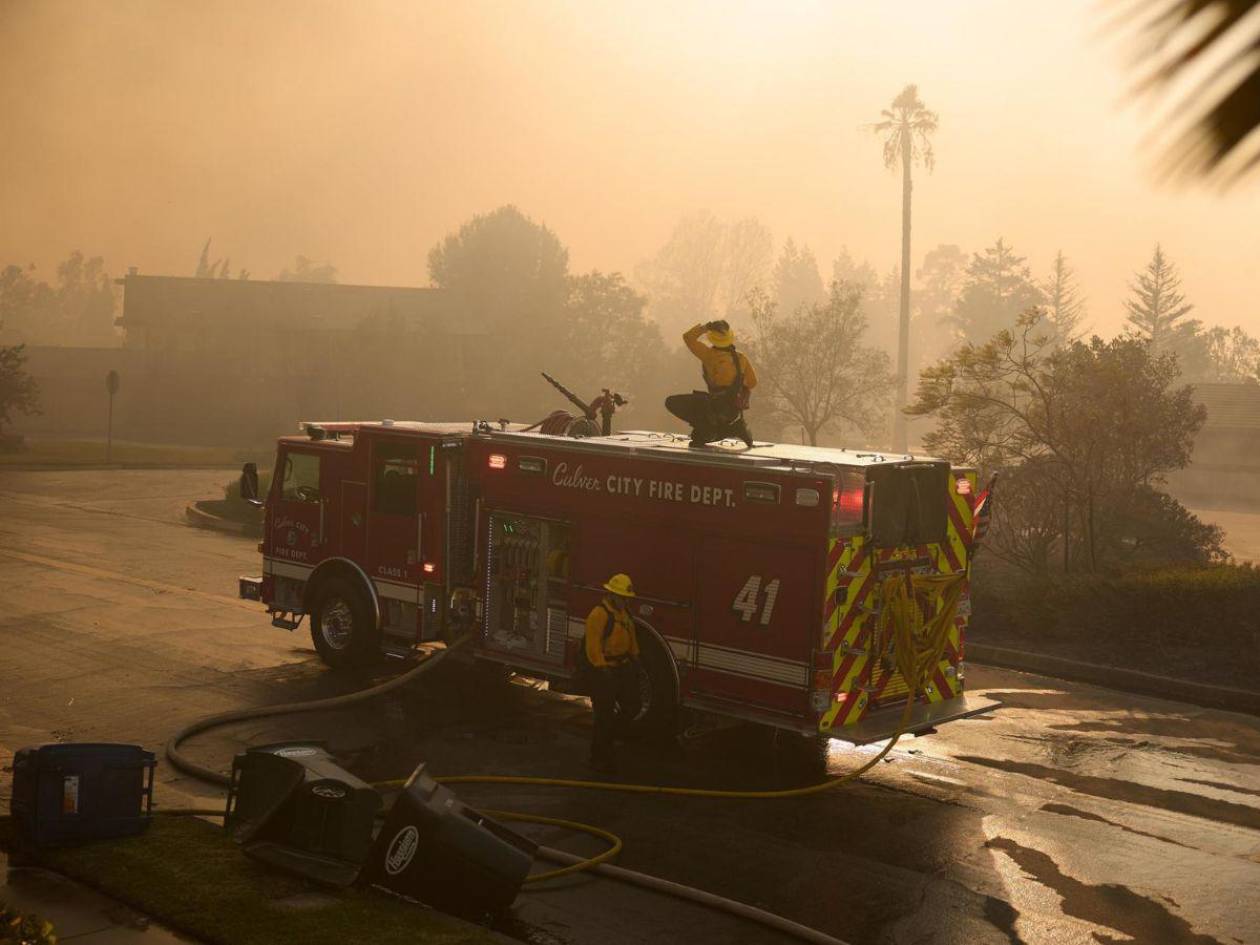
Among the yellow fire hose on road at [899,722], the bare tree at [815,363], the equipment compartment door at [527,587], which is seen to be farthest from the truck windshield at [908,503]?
the bare tree at [815,363]

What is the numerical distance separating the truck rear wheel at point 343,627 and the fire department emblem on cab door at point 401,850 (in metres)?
6.69

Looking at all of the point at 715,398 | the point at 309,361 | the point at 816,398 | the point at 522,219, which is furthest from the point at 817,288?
the point at 715,398

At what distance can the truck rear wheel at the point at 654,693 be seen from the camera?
12.2m

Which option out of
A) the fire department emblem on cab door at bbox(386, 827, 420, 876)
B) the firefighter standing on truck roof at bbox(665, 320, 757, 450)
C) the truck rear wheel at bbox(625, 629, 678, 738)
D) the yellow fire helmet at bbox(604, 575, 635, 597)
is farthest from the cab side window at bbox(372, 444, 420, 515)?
the fire department emblem on cab door at bbox(386, 827, 420, 876)

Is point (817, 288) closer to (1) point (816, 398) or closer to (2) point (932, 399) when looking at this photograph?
(1) point (816, 398)

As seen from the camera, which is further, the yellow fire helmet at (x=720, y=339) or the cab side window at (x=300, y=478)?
the cab side window at (x=300, y=478)

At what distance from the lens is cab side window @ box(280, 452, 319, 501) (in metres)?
16.1

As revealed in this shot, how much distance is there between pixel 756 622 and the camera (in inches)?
462

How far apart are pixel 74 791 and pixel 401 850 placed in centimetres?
241

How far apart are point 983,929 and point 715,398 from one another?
628 cm

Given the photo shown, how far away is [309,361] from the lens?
7375cm

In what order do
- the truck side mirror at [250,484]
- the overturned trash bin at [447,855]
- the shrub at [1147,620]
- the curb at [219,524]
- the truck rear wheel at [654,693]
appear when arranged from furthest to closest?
the curb at [219,524] < the shrub at [1147,620] < the truck side mirror at [250,484] < the truck rear wheel at [654,693] < the overturned trash bin at [447,855]

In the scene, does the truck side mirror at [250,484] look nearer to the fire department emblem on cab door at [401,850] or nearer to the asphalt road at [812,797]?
the asphalt road at [812,797]

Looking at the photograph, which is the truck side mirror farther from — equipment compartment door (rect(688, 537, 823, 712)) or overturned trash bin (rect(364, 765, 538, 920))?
overturned trash bin (rect(364, 765, 538, 920))
